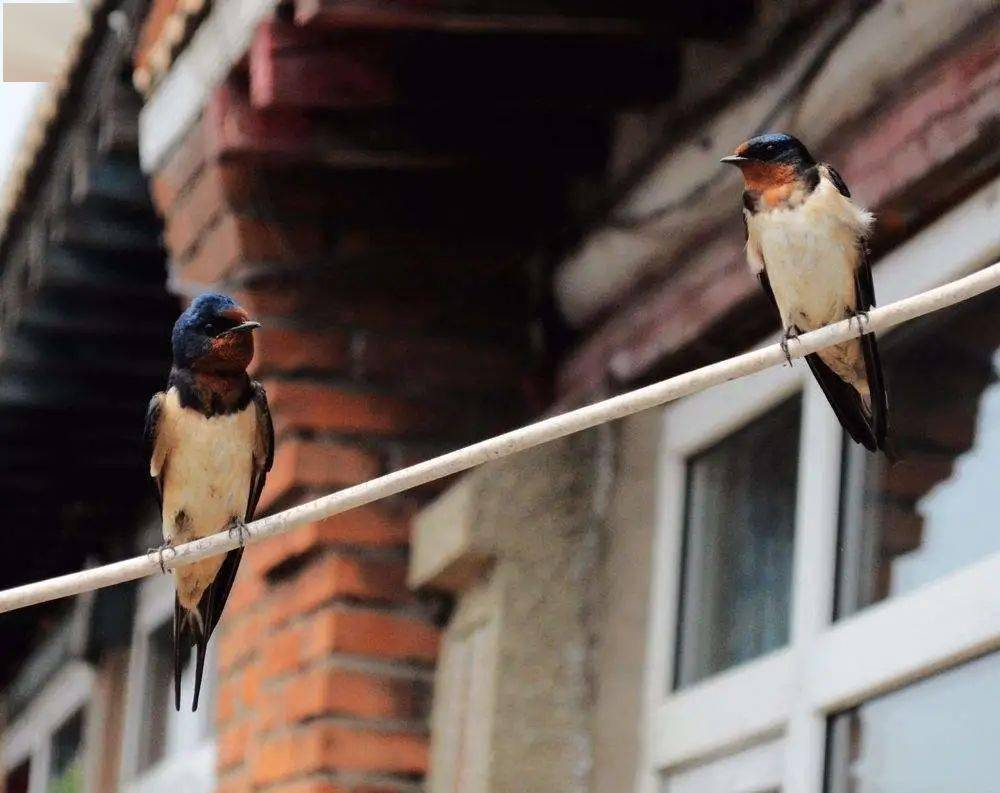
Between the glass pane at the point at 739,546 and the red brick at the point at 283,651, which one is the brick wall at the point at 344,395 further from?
the glass pane at the point at 739,546

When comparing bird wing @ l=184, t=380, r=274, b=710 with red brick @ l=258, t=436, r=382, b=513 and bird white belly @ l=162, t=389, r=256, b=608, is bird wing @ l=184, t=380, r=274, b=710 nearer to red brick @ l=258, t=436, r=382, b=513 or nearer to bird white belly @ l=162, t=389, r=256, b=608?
bird white belly @ l=162, t=389, r=256, b=608

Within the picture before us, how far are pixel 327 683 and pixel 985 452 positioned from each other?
52.0 inches

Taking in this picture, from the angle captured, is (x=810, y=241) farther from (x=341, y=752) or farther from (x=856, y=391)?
(x=341, y=752)

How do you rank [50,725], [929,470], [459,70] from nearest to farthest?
1. [929,470]
2. [459,70]
3. [50,725]

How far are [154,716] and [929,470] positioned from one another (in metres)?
3.85

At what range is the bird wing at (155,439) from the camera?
339cm

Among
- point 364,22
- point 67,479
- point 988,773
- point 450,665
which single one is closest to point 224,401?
point 364,22

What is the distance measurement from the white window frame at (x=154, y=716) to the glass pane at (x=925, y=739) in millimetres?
2411

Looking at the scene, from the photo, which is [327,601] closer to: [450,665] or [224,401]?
[450,665]

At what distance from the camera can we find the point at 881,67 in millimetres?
3322

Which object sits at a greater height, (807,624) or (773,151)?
(773,151)

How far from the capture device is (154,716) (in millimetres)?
6664

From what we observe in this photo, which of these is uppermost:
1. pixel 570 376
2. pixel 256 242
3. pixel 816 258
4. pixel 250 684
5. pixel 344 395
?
pixel 256 242

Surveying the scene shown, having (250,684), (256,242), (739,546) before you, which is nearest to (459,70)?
(256,242)
